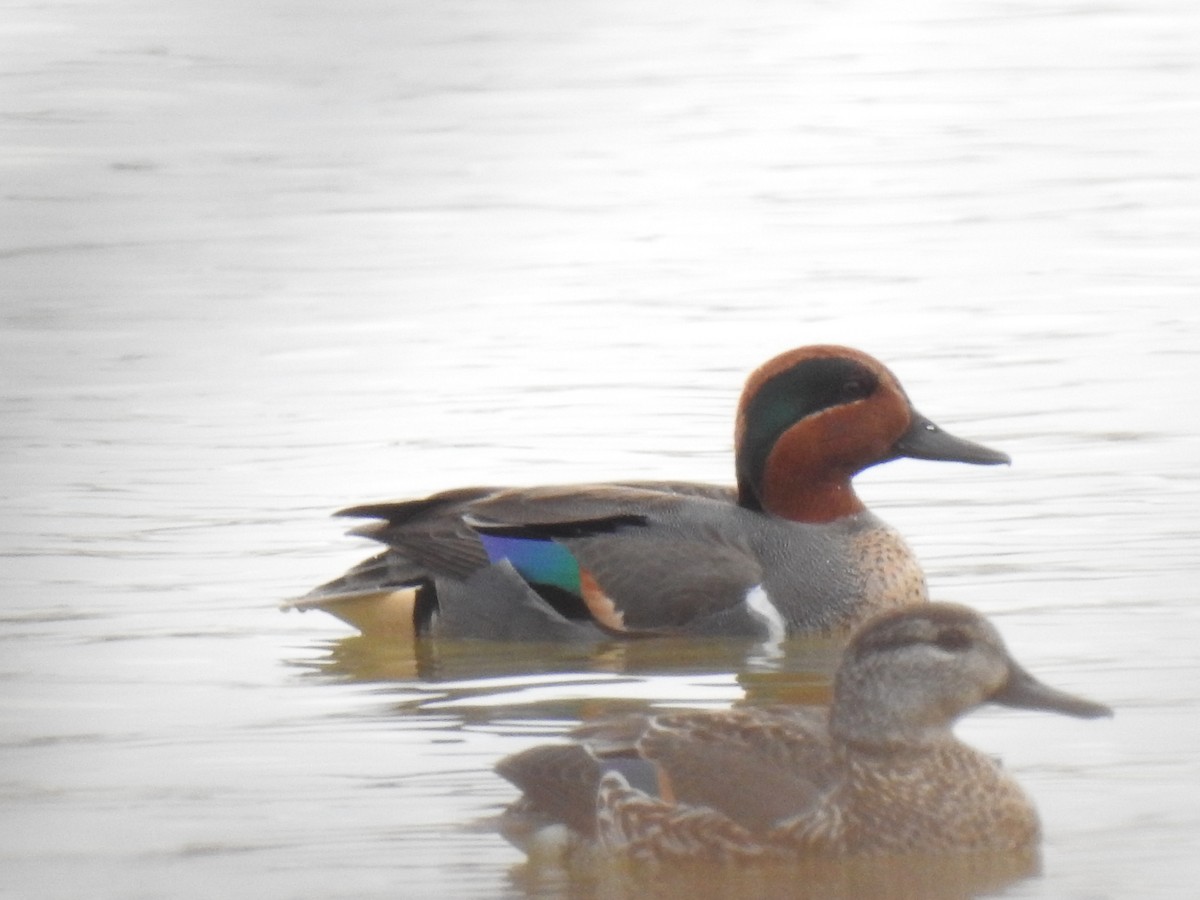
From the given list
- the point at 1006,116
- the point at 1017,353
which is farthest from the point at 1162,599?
the point at 1006,116

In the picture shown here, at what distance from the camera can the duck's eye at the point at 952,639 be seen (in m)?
5.54

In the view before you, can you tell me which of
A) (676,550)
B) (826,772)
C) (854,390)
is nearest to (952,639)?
(826,772)

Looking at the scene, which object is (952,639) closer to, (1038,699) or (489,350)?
(1038,699)

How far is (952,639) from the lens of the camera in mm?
5551

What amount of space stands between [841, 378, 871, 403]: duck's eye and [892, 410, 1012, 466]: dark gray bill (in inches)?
8.4

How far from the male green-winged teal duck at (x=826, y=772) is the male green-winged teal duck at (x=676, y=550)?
6.88 feet

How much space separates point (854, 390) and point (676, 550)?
0.90 m

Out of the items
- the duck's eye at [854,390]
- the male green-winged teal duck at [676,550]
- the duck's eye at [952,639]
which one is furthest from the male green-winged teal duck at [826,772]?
the duck's eye at [854,390]

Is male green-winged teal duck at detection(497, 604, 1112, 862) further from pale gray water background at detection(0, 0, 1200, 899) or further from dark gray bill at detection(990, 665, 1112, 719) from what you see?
pale gray water background at detection(0, 0, 1200, 899)

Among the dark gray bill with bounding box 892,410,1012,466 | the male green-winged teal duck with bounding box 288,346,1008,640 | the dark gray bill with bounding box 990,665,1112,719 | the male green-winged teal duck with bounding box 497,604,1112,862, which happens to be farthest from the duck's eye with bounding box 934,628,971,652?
the dark gray bill with bounding box 892,410,1012,466

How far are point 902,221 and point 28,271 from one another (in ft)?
40.2

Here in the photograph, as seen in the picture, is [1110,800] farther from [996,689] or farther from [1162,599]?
[1162,599]

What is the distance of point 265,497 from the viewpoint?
29.7ft

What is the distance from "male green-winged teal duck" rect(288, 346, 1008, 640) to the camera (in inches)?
303
